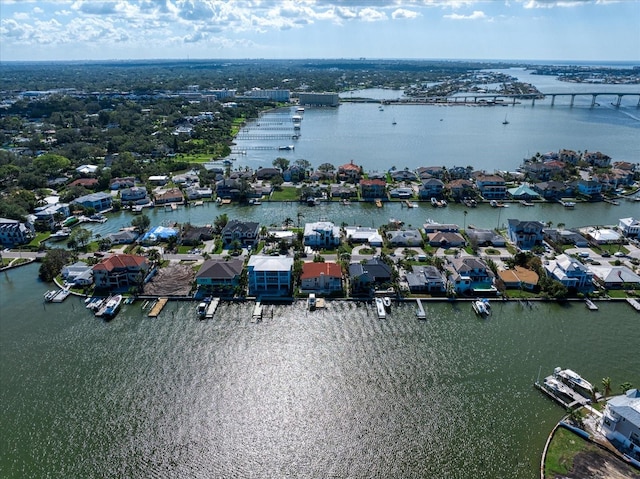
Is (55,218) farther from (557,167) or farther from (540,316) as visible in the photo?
(557,167)

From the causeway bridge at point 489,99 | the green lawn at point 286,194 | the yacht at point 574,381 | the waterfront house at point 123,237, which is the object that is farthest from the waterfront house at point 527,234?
the causeway bridge at point 489,99

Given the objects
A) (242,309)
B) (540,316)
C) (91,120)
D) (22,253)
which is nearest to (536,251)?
(540,316)

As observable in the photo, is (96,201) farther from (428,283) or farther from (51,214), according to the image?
(428,283)

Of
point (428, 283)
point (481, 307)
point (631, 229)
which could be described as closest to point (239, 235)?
point (428, 283)

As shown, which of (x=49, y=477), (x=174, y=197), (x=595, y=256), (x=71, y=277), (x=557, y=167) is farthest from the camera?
(x=557, y=167)

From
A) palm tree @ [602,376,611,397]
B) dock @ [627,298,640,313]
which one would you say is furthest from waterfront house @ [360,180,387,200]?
palm tree @ [602,376,611,397]

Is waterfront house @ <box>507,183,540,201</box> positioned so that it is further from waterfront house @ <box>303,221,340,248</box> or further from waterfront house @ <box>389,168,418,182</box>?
waterfront house @ <box>303,221,340,248</box>
